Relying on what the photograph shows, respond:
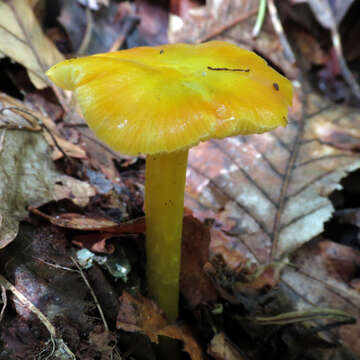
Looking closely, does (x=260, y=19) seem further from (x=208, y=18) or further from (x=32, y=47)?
(x=32, y=47)

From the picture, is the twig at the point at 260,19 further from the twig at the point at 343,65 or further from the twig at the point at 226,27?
the twig at the point at 343,65

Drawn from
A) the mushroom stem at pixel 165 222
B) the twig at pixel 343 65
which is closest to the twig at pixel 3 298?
the mushroom stem at pixel 165 222

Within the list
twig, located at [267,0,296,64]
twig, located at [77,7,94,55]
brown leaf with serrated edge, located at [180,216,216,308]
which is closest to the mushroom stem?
brown leaf with serrated edge, located at [180,216,216,308]

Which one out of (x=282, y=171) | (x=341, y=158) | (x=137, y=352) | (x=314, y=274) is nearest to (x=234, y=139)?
(x=282, y=171)

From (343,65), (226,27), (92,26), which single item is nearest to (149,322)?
(92,26)

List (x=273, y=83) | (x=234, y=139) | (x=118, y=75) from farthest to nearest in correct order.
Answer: (x=234, y=139) < (x=273, y=83) < (x=118, y=75)

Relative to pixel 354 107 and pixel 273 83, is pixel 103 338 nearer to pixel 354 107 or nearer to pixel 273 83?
pixel 273 83
